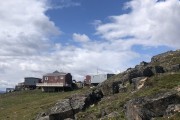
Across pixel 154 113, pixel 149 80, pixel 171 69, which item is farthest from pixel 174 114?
pixel 171 69

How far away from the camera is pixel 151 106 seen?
108 ft

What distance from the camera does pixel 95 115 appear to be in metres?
40.9

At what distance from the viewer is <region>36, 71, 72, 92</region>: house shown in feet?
461

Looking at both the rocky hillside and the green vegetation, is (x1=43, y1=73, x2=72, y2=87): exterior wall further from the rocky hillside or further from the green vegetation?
the green vegetation

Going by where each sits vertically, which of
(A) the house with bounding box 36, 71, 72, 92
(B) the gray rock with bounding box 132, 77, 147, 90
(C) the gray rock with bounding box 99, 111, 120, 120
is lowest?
(C) the gray rock with bounding box 99, 111, 120, 120

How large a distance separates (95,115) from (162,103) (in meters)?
10.1

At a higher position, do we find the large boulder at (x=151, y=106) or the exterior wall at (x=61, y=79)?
the exterior wall at (x=61, y=79)

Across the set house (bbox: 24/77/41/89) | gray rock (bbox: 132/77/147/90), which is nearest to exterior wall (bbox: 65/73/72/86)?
house (bbox: 24/77/41/89)

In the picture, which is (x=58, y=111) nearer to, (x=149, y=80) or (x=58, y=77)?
(x=149, y=80)

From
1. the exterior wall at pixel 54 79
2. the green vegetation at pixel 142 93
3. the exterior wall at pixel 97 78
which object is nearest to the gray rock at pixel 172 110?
the green vegetation at pixel 142 93

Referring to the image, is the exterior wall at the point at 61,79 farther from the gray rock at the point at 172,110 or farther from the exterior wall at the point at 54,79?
the gray rock at the point at 172,110

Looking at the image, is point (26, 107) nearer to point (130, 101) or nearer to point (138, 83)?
point (138, 83)

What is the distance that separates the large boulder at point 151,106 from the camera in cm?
3164

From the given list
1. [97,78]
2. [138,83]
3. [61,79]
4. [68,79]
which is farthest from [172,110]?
[97,78]
